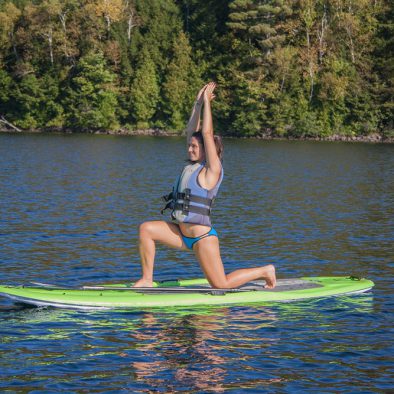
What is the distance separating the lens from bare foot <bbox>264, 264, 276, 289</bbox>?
12.2 m

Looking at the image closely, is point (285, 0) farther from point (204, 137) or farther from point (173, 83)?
point (204, 137)

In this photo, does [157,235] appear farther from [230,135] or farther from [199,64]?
[199,64]

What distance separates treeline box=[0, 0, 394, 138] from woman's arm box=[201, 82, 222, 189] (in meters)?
66.4

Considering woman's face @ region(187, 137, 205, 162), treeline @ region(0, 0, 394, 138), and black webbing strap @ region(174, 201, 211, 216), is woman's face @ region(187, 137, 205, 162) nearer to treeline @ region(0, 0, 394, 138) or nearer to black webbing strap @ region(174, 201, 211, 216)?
black webbing strap @ region(174, 201, 211, 216)

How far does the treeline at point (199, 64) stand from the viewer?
77.8 m

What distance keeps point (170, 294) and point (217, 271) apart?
34.0 inches

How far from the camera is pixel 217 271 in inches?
457

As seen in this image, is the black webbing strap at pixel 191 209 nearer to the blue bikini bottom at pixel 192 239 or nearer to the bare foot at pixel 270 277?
the blue bikini bottom at pixel 192 239

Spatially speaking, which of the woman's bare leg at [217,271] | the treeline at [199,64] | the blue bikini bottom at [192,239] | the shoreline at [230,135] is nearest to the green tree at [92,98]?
the treeline at [199,64]

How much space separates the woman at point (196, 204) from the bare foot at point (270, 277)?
88 cm

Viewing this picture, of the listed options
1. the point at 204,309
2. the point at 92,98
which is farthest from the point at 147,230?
the point at 92,98

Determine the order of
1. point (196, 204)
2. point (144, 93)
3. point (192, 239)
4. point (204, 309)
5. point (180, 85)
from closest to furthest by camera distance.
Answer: point (196, 204) < point (192, 239) < point (204, 309) < point (144, 93) < point (180, 85)

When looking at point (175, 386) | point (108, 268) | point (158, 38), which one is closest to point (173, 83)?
point (158, 38)

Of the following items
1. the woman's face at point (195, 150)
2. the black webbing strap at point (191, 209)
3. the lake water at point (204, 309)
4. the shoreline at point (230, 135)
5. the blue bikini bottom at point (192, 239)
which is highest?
the woman's face at point (195, 150)
